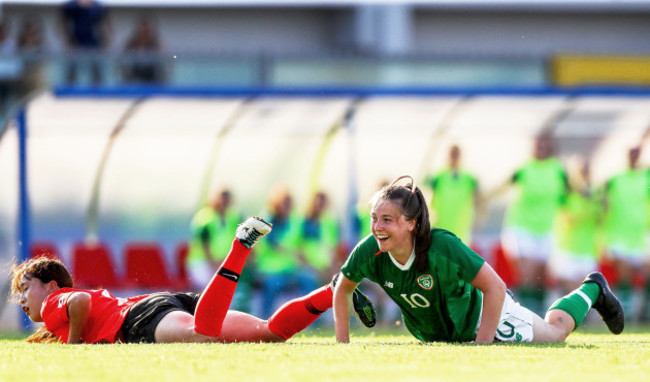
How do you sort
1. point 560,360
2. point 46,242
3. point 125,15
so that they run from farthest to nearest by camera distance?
point 125,15
point 46,242
point 560,360

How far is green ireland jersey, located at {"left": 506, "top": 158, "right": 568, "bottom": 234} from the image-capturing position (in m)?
13.1

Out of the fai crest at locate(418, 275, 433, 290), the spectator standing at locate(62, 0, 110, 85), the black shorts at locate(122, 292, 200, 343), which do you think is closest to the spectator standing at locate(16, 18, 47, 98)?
the spectator standing at locate(62, 0, 110, 85)

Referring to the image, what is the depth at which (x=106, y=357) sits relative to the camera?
6430mm

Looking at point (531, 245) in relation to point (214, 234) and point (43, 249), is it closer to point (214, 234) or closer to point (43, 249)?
point (214, 234)

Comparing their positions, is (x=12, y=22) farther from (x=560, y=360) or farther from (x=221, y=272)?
(x=560, y=360)

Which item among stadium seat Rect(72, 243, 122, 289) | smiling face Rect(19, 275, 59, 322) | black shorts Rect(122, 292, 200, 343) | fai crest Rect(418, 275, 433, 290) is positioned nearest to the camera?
fai crest Rect(418, 275, 433, 290)

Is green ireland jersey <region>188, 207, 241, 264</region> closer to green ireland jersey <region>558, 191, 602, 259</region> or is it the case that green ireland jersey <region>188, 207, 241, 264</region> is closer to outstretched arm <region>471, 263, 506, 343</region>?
green ireland jersey <region>558, 191, 602, 259</region>

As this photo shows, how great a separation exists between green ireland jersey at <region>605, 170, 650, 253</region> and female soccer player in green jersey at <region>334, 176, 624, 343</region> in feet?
19.9

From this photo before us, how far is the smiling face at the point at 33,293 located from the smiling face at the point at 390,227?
217 centimetres

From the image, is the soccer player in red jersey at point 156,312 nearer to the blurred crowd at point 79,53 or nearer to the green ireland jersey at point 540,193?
the green ireland jersey at point 540,193

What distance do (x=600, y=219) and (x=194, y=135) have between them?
14.5 feet

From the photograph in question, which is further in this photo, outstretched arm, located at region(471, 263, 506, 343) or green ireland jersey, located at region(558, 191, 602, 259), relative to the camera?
green ireland jersey, located at region(558, 191, 602, 259)

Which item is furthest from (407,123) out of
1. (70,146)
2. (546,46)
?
(546,46)

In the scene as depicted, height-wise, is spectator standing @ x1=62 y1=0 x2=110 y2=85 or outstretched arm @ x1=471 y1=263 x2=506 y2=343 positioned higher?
spectator standing @ x1=62 y1=0 x2=110 y2=85
